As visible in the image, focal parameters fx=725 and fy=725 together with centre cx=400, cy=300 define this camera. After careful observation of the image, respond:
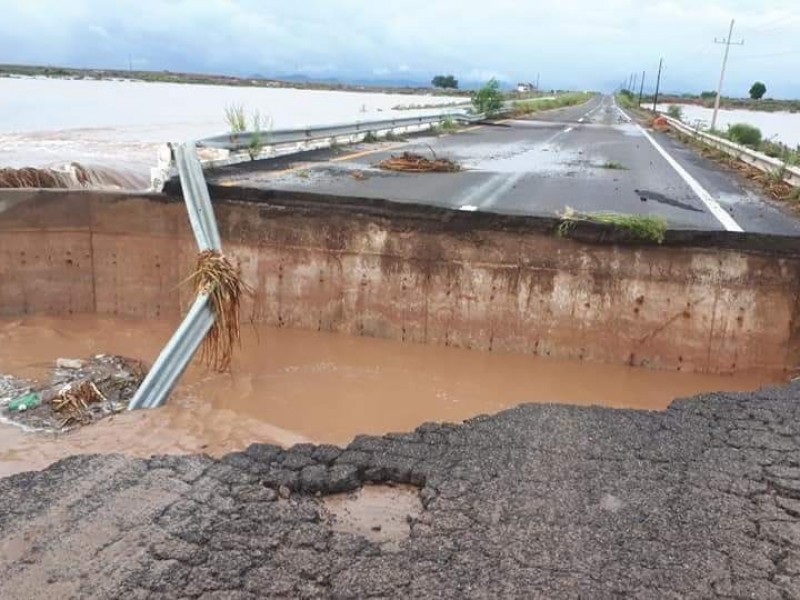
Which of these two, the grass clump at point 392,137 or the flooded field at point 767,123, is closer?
the grass clump at point 392,137

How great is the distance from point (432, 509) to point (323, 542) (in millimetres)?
608

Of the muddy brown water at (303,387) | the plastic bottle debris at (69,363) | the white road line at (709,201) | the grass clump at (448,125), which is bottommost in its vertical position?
the plastic bottle debris at (69,363)

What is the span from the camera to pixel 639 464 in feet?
13.6

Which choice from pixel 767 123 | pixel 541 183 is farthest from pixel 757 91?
pixel 541 183

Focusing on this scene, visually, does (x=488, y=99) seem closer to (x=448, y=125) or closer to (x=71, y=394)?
(x=448, y=125)

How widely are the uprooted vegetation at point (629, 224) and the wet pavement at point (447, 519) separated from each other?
8.45ft

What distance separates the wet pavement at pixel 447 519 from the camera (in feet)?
10.1

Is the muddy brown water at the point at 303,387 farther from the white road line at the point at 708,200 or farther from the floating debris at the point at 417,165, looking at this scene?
the floating debris at the point at 417,165

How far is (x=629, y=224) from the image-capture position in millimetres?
6918

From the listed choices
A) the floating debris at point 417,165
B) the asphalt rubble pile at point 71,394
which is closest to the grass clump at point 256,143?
the floating debris at point 417,165

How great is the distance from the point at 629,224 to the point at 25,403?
5.60 m

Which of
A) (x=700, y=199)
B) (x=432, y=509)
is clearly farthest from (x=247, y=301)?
(x=700, y=199)

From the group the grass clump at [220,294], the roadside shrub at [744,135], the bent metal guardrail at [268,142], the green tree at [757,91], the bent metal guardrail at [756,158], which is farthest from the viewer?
the green tree at [757,91]

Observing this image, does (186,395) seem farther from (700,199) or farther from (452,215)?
(700,199)
